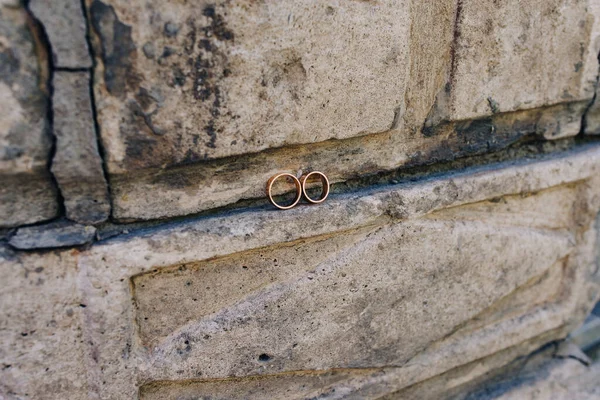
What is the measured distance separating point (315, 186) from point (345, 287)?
235 mm

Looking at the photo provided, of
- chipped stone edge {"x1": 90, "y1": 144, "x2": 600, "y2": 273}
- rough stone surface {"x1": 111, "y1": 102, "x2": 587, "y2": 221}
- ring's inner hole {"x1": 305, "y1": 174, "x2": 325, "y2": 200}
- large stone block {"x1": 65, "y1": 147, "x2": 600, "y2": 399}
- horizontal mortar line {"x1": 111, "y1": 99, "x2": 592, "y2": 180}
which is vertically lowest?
large stone block {"x1": 65, "y1": 147, "x2": 600, "y2": 399}

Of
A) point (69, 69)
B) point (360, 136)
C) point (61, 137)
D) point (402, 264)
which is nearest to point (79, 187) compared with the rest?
point (61, 137)

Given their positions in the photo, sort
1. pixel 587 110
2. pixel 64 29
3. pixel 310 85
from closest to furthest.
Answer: pixel 64 29 → pixel 310 85 → pixel 587 110

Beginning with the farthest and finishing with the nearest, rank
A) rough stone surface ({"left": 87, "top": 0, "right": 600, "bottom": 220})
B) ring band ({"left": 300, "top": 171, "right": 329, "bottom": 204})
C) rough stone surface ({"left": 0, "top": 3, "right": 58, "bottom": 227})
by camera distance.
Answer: ring band ({"left": 300, "top": 171, "right": 329, "bottom": 204}), rough stone surface ({"left": 87, "top": 0, "right": 600, "bottom": 220}), rough stone surface ({"left": 0, "top": 3, "right": 58, "bottom": 227})

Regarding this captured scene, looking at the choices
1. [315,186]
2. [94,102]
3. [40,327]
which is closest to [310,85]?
[315,186]

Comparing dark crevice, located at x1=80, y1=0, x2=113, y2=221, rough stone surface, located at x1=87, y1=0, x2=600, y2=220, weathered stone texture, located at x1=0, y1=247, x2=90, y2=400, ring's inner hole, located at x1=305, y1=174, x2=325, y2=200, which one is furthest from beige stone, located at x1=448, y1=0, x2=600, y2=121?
weathered stone texture, located at x1=0, y1=247, x2=90, y2=400

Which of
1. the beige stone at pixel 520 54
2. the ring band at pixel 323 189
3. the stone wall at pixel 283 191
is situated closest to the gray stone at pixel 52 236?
the stone wall at pixel 283 191

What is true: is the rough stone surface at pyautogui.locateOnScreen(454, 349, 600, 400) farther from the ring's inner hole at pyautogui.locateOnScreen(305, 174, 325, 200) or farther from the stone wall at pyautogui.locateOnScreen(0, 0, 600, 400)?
the ring's inner hole at pyautogui.locateOnScreen(305, 174, 325, 200)

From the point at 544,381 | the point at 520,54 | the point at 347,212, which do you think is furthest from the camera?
the point at 544,381

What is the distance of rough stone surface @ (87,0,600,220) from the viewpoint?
2.84 feet

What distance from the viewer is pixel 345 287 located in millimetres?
1164

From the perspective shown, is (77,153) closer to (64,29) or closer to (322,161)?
(64,29)

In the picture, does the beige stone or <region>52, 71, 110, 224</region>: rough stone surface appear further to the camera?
the beige stone

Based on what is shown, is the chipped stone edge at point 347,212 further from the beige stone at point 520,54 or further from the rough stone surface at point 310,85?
the beige stone at point 520,54
